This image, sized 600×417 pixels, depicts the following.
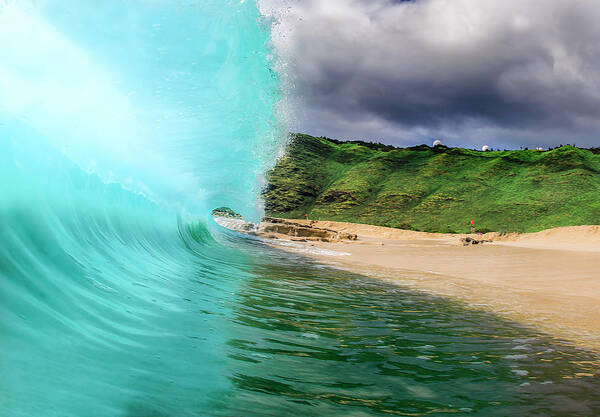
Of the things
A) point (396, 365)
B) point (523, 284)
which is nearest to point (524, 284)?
point (523, 284)

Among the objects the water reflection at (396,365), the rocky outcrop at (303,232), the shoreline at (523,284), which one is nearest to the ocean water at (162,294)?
the water reflection at (396,365)

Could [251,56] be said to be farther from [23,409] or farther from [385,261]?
[23,409]

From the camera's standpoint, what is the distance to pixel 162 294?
168 inches

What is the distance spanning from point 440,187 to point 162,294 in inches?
1441

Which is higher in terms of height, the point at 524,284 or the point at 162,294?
the point at 524,284

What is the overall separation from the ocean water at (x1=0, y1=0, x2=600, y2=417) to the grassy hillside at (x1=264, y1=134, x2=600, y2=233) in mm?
22064

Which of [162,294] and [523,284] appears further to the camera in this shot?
[523,284]

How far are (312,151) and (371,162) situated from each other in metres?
8.80

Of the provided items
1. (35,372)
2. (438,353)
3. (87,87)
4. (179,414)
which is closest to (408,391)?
(438,353)

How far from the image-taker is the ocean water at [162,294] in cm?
191

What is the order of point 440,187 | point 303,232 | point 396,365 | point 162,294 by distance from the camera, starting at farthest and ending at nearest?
1. point 440,187
2. point 303,232
3. point 162,294
4. point 396,365

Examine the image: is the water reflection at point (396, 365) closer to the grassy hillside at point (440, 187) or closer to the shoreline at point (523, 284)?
the shoreline at point (523, 284)

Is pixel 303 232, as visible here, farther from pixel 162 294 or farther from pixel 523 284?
pixel 162 294

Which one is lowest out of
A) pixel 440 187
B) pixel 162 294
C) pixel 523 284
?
pixel 162 294
